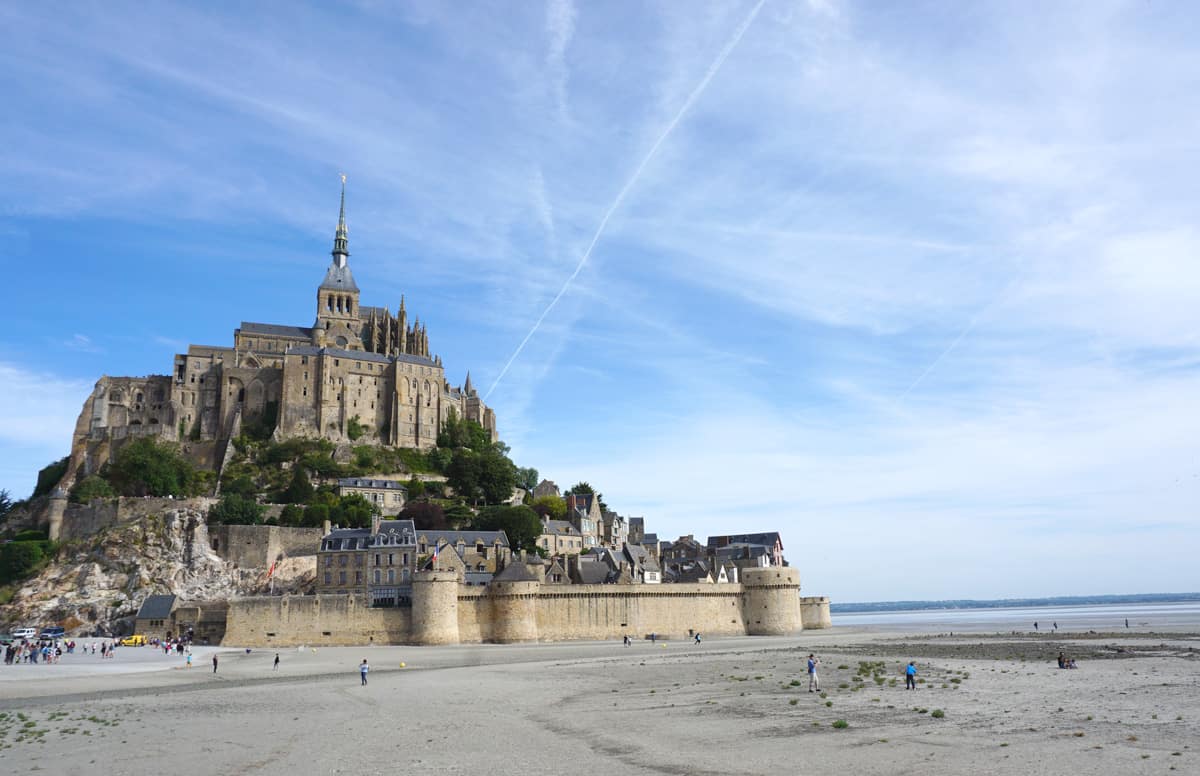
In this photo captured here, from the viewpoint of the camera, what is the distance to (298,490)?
70125mm

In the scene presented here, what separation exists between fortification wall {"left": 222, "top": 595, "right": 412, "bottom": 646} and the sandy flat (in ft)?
23.1

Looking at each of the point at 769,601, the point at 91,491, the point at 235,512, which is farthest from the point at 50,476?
the point at 769,601

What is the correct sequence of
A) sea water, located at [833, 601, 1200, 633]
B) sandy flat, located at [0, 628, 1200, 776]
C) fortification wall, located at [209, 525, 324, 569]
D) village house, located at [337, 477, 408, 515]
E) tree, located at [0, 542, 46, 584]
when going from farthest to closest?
sea water, located at [833, 601, 1200, 633]
village house, located at [337, 477, 408, 515]
fortification wall, located at [209, 525, 324, 569]
tree, located at [0, 542, 46, 584]
sandy flat, located at [0, 628, 1200, 776]

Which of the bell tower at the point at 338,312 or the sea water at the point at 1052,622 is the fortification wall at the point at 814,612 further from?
the bell tower at the point at 338,312

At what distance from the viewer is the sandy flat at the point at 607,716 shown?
62.1 ft

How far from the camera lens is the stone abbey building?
266ft

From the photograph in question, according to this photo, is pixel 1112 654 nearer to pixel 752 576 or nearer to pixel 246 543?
pixel 752 576

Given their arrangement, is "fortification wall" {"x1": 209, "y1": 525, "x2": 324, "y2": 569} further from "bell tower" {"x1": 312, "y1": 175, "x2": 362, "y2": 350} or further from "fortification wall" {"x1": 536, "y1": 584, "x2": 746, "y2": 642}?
"bell tower" {"x1": 312, "y1": 175, "x2": 362, "y2": 350}

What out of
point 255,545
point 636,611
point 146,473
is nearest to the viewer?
point 636,611

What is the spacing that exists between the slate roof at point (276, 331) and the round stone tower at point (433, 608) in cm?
4886

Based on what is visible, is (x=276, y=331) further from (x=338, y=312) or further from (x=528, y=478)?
(x=528, y=478)

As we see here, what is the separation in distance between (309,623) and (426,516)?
15.1m

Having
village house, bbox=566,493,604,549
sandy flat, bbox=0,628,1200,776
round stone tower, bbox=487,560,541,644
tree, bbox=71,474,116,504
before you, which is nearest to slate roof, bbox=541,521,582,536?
village house, bbox=566,493,604,549

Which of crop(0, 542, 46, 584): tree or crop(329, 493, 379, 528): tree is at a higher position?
crop(329, 493, 379, 528): tree
